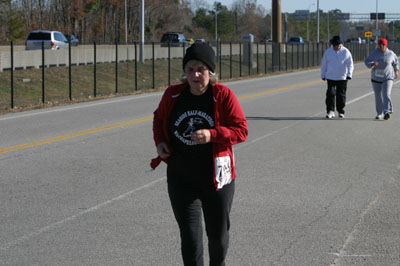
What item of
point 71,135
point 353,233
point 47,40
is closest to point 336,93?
point 71,135

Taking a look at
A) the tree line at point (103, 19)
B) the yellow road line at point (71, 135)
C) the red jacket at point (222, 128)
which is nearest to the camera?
the red jacket at point (222, 128)

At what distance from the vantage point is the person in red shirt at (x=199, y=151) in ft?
15.9

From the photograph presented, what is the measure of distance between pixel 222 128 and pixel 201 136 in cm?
20

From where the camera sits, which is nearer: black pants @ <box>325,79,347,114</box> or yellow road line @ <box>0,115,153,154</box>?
yellow road line @ <box>0,115,153,154</box>

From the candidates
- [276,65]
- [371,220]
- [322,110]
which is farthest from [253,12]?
[371,220]

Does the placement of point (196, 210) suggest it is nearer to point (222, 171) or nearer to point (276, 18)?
point (222, 171)

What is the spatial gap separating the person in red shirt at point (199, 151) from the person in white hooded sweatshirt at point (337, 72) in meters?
13.0

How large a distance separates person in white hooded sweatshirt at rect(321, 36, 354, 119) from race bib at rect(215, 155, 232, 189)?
12992mm

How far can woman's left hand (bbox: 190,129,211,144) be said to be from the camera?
4.65 m

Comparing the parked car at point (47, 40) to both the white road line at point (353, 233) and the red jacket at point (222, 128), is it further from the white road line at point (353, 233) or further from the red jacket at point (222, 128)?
the red jacket at point (222, 128)

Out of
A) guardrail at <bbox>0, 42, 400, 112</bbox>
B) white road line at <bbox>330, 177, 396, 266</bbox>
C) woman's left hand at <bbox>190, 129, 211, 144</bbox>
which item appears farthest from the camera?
guardrail at <bbox>0, 42, 400, 112</bbox>

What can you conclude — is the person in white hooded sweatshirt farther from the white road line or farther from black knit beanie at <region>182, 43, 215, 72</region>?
black knit beanie at <region>182, 43, 215, 72</region>

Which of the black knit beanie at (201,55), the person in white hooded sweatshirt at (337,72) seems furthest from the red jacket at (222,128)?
the person in white hooded sweatshirt at (337,72)

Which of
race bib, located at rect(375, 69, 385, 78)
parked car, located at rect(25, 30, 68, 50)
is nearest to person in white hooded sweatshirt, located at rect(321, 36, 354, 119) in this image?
race bib, located at rect(375, 69, 385, 78)
